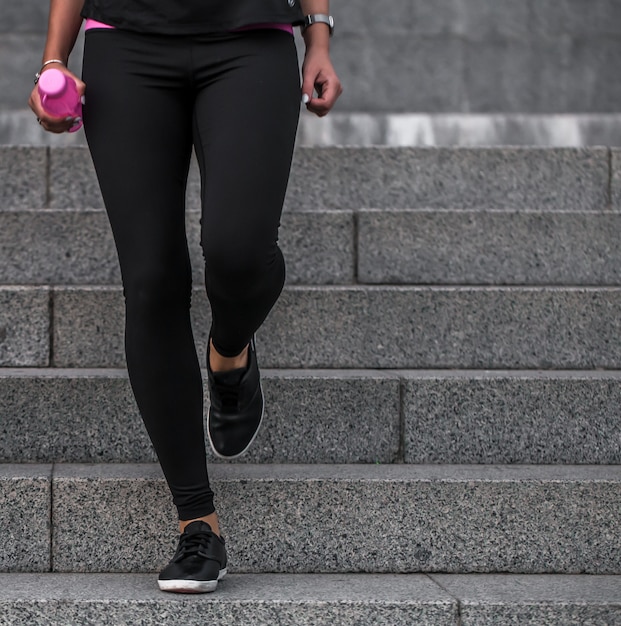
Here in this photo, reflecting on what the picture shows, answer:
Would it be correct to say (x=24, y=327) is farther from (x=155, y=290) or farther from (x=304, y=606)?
(x=304, y=606)

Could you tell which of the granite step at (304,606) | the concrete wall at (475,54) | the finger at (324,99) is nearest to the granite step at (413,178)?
the concrete wall at (475,54)

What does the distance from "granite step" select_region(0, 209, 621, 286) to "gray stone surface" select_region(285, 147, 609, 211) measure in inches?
23.5

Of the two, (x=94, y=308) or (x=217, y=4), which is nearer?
(x=217, y=4)

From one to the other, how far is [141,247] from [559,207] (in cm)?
272

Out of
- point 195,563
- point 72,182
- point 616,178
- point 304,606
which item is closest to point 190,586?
point 195,563

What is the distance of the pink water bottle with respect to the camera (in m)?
2.49

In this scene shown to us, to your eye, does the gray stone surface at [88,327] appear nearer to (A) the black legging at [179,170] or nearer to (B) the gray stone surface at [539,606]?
(A) the black legging at [179,170]

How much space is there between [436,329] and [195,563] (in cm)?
144

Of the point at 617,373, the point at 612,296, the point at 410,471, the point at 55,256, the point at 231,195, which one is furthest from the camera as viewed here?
the point at 55,256

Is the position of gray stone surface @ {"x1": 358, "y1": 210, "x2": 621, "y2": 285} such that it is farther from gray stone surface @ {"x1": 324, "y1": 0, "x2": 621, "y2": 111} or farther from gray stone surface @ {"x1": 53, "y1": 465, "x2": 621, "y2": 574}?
gray stone surface @ {"x1": 324, "y1": 0, "x2": 621, "y2": 111}

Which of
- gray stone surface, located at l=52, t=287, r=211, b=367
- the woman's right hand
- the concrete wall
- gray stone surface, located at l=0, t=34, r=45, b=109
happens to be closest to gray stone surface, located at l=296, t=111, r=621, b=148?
the concrete wall

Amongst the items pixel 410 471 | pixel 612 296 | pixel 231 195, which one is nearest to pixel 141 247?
pixel 231 195

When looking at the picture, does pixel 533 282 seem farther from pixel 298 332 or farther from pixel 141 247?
pixel 141 247

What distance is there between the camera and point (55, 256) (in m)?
4.13
